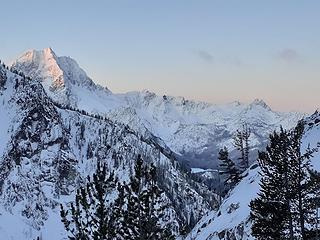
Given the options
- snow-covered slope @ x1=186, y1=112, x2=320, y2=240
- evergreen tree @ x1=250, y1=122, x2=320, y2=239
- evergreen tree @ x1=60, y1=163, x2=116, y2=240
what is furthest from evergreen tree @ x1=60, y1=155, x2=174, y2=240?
snow-covered slope @ x1=186, y1=112, x2=320, y2=240

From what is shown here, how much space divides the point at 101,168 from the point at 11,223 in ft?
569

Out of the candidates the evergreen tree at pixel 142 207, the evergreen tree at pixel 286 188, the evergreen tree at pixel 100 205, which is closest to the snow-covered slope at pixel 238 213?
the evergreen tree at pixel 286 188

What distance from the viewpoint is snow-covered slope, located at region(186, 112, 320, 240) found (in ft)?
168

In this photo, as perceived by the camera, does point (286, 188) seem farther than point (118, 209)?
Yes

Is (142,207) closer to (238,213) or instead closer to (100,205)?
(100,205)

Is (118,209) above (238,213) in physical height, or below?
below

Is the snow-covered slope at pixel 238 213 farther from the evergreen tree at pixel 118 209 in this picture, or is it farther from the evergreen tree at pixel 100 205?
the evergreen tree at pixel 100 205

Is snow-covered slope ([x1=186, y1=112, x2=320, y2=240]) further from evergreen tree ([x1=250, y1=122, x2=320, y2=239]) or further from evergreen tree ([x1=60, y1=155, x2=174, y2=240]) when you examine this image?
evergreen tree ([x1=60, y1=155, x2=174, y2=240])

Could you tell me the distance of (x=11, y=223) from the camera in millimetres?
187250

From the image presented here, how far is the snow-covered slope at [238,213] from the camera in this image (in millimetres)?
51125

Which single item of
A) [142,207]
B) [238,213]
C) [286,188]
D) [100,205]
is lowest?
[100,205]

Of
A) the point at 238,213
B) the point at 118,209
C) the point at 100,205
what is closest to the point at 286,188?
the point at 118,209

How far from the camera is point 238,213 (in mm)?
55719

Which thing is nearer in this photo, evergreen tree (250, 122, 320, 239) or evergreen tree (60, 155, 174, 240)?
evergreen tree (60, 155, 174, 240)
